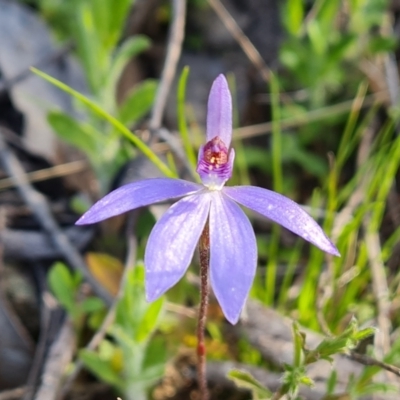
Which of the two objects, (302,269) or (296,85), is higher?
(296,85)

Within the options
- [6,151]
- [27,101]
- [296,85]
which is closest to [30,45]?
[27,101]

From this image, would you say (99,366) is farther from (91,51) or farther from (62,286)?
(91,51)

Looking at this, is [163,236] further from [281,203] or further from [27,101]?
[27,101]

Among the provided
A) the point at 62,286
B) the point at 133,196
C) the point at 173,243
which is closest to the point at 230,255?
the point at 173,243

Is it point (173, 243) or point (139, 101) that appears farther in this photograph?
point (139, 101)

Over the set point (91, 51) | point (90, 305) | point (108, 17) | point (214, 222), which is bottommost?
point (214, 222)

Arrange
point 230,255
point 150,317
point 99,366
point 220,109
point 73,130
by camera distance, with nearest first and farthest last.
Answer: point 230,255
point 220,109
point 150,317
point 99,366
point 73,130
